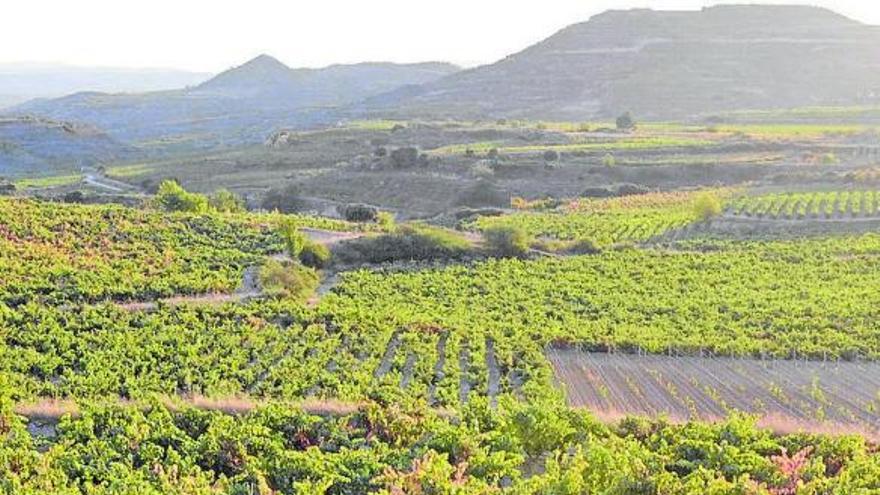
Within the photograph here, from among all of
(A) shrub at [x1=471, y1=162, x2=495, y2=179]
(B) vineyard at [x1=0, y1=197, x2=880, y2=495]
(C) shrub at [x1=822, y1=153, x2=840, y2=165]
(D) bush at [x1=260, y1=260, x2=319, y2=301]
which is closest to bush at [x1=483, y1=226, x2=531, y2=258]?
(B) vineyard at [x1=0, y1=197, x2=880, y2=495]

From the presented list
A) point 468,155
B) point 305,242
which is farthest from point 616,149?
point 305,242

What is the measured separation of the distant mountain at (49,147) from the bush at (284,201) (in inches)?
2534

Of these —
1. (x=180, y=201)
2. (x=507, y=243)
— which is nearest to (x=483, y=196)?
(x=180, y=201)

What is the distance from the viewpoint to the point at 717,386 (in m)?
29.3

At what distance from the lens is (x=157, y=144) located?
200 m

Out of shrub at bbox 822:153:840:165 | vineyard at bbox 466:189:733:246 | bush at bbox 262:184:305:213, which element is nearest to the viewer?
vineyard at bbox 466:189:733:246

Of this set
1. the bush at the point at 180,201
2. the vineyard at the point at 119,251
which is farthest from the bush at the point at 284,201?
the vineyard at the point at 119,251

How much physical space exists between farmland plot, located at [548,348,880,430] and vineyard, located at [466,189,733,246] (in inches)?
1020

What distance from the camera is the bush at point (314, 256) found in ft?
169

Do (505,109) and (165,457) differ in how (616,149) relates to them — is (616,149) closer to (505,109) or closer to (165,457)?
(505,109)

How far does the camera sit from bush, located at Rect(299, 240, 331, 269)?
51.6 metres

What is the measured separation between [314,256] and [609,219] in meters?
27.4

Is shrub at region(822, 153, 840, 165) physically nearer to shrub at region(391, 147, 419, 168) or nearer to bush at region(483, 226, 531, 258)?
shrub at region(391, 147, 419, 168)

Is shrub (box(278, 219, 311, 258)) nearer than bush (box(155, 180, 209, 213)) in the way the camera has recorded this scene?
Yes
